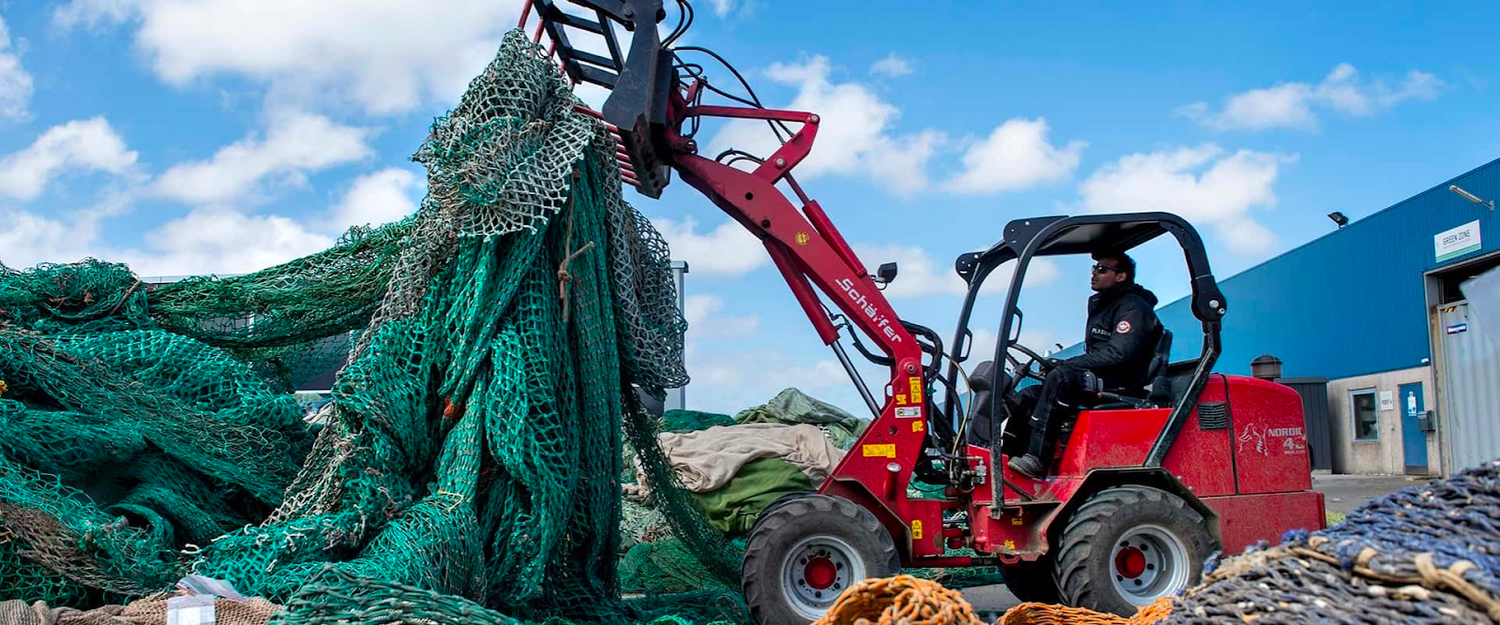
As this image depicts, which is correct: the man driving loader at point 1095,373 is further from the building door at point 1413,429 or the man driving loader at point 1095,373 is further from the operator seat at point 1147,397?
the building door at point 1413,429

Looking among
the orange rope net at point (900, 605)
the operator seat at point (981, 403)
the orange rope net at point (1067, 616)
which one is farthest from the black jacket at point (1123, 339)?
the orange rope net at point (900, 605)

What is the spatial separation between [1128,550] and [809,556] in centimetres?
176

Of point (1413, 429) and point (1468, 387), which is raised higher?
point (1468, 387)

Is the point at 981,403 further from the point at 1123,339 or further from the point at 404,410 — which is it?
the point at 404,410

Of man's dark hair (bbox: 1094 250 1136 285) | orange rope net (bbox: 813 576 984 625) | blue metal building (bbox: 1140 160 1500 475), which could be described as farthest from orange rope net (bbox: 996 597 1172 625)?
blue metal building (bbox: 1140 160 1500 475)

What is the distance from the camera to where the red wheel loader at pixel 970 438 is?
5.85m

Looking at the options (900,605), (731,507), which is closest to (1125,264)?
(731,507)

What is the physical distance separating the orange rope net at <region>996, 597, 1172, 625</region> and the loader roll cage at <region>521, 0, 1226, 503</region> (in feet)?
6.20

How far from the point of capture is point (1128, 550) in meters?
5.97

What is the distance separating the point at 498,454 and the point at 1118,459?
11.2 ft

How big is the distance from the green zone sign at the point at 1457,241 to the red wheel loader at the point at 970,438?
1314cm

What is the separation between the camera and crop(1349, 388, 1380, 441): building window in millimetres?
19953

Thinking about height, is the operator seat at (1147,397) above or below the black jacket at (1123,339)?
below

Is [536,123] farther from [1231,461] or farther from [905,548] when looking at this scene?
[1231,461]
